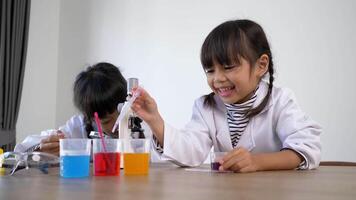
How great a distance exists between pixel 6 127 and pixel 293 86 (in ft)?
6.97

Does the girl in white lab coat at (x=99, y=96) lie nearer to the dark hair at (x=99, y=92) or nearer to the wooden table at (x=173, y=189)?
the dark hair at (x=99, y=92)

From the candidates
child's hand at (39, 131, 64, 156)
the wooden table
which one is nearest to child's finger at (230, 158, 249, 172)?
the wooden table

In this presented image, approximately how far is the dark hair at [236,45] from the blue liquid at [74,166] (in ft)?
1.90

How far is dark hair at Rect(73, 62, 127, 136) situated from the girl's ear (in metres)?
0.58

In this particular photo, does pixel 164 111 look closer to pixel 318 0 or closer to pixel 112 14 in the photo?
pixel 112 14

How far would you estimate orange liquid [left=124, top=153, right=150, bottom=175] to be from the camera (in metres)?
0.84

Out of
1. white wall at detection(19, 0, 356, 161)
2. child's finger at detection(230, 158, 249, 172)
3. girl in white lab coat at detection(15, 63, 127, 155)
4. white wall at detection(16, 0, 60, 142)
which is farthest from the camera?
white wall at detection(16, 0, 60, 142)

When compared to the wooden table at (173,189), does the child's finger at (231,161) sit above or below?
above

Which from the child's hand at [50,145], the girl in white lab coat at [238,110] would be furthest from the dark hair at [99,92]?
the girl in white lab coat at [238,110]

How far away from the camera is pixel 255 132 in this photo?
1.23 meters

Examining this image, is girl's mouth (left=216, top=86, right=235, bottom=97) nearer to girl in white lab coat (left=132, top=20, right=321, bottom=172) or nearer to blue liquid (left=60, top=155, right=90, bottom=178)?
girl in white lab coat (left=132, top=20, right=321, bottom=172)

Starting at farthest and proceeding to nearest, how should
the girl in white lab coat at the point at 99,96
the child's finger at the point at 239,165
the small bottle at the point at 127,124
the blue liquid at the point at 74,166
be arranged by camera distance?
the girl in white lab coat at the point at 99,96
the small bottle at the point at 127,124
the child's finger at the point at 239,165
the blue liquid at the point at 74,166

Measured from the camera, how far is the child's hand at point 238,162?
88cm

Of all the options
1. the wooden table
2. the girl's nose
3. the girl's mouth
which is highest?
the girl's nose
